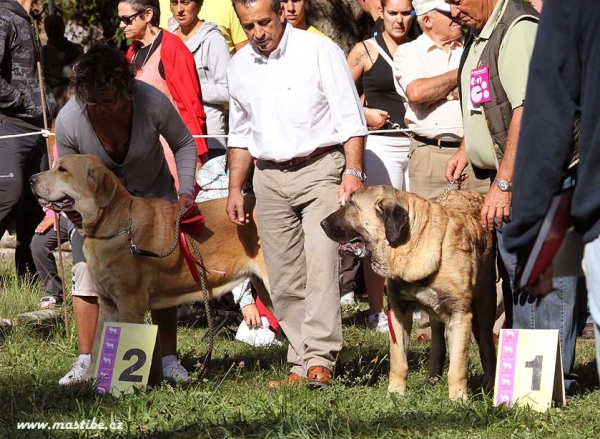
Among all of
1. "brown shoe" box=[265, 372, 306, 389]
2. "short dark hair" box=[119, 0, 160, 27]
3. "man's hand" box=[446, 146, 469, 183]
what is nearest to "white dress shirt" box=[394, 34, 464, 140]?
"man's hand" box=[446, 146, 469, 183]

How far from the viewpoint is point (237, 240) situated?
21.7ft

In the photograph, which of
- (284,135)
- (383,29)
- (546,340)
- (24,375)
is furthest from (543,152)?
(383,29)

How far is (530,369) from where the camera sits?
5.27 m

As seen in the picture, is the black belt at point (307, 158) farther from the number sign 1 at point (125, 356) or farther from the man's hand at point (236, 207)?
the number sign 1 at point (125, 356)

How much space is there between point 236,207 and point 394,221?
4.29ft

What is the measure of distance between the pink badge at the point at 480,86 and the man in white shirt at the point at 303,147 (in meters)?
0.74

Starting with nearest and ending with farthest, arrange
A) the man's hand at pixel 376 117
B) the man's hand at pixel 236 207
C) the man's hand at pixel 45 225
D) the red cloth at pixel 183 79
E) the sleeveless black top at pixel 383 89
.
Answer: the man's hand at pixel 236 207, the red cloth at pixel 183 79, the man's hand at pixel 376 117, the sleeveless black top at pixel 383 89, the man's hand at pixel 45 225

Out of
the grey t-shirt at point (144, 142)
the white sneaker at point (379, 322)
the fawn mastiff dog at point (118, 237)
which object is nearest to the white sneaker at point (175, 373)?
the fawn mastiff dog at point (118, 237)

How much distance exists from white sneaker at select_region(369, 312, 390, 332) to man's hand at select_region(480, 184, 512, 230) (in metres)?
2.91

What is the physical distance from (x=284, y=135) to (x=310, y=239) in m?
0.64

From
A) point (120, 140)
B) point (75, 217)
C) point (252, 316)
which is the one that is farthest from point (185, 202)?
point (252, 316)

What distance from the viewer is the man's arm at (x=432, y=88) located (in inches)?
273

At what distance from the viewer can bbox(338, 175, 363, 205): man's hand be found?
5758 mm

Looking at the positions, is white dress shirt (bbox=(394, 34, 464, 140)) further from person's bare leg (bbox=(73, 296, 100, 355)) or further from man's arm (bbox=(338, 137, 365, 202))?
person's bare leg (bbox=(73, 296, 100, 355))
